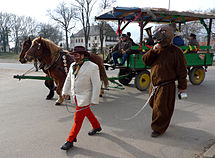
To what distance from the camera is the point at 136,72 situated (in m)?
7.29

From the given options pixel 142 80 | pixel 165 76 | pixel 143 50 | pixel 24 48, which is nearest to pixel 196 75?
pixel 142 80

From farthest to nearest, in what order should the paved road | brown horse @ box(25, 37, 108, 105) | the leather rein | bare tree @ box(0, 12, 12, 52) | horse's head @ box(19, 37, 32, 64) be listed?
bare tree @ box(0, 12, 12, 52), horse's head @ box(19, 37, 32, 64), brown horse @ box(25, 37, 108, 105), the leather rein, the paved road

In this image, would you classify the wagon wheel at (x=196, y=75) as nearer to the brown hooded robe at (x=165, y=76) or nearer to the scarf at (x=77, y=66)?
the brown hooded robe at (x=165, y=76)

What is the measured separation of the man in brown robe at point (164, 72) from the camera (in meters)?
3.16

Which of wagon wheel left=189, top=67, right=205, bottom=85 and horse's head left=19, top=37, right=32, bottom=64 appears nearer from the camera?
horse's head left=19, top=37, right=32, bottom=64

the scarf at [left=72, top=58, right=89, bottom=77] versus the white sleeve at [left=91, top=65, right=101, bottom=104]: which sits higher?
the scarf at [left=72, top=58, right=89, bottom=77]

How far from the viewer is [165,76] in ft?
10.6

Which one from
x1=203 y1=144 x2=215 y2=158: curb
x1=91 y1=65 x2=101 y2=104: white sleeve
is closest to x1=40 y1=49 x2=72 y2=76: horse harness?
x1=91 y1=65 x2=101 y2=104: white sleeve

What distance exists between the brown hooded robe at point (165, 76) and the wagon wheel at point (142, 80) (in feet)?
11.6

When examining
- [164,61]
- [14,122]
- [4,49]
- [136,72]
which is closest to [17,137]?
[14,122]

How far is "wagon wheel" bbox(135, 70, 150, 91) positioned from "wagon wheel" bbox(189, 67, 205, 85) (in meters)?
2.52

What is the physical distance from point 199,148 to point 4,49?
215 feet

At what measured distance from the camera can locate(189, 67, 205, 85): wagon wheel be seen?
8352 millimetres

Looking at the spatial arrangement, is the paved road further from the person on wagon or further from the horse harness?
the horse harness
